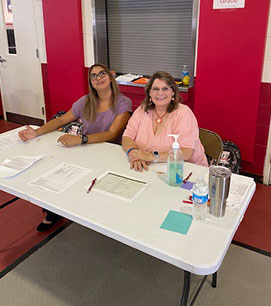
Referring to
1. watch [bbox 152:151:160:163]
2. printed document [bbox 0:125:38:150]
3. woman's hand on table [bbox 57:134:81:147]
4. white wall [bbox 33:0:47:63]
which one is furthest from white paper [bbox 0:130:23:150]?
white wall [bbox 33:0:47:63]

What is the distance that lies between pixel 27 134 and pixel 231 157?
1.67 m

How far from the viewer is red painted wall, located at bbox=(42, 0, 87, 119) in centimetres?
364

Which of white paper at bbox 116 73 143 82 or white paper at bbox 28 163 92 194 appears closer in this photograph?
white paper at bbox 28 163 92 194

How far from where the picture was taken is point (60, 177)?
1.62 meters

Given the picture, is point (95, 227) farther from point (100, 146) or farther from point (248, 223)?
point (248, 223)

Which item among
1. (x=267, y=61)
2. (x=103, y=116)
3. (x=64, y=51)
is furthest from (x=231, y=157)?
(x=64, y=51)

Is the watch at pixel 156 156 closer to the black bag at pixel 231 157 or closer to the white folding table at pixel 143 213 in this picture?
the white folding table at pixel 143 213

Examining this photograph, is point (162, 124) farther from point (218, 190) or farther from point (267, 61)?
point (267, 61)

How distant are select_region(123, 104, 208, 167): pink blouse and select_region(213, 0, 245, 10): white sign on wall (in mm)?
1187

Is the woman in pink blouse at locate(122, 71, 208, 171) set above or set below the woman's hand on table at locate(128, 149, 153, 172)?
above

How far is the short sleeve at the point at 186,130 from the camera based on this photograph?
6.21 feet

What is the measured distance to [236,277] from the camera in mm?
1916

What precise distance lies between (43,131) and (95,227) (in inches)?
48.3

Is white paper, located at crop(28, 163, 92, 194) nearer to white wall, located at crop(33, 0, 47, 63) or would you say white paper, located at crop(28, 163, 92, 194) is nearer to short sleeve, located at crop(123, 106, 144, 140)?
short sleeve, located at crop(123, 106, 144, 140)
